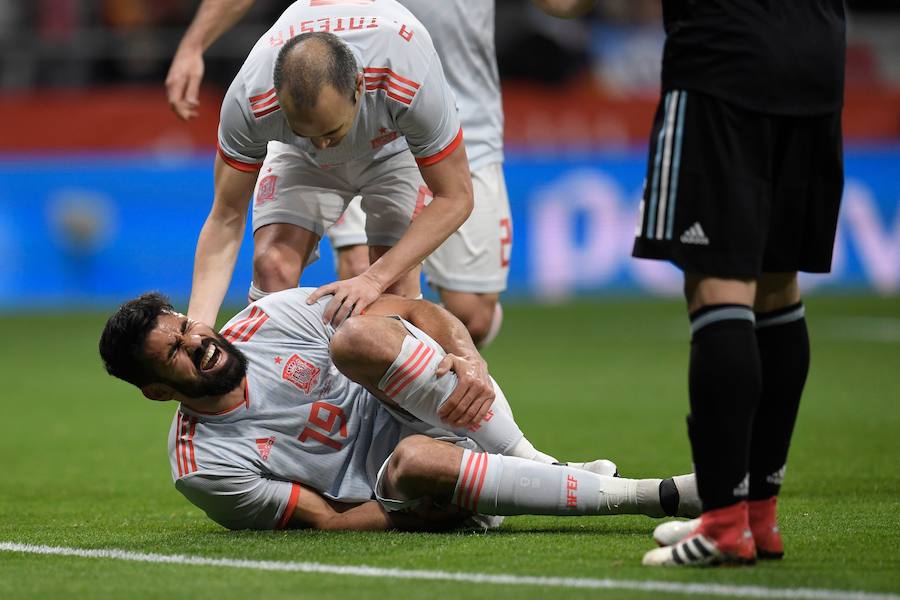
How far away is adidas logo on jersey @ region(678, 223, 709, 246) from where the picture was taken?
3.43 meters

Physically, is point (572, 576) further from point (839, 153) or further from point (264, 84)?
point (264, 84)

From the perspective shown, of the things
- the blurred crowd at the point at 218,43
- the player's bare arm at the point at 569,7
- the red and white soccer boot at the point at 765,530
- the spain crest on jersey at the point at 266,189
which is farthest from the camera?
the blurred crowd at the point at 218,43

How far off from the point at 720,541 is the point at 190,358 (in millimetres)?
1569

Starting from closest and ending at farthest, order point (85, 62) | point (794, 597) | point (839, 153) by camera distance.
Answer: point (794, 597) < point (839, 153) < point (85, 62)

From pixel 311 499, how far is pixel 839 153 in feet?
5.97

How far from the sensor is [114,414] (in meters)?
7.81

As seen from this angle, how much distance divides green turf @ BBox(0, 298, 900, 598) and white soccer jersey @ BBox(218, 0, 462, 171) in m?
1.25

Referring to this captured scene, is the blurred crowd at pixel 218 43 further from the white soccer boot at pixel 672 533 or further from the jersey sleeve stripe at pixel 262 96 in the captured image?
the white soccer boot at pixel 672 533

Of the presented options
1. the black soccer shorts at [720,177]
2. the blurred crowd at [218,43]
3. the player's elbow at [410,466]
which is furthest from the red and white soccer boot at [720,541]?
the blurred crowd at [218,43]

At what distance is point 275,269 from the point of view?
517cm

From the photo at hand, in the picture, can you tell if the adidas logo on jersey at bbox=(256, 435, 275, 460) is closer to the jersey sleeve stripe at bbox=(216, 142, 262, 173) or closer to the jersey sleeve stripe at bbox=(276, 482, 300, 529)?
the jersey sleeve stripe at bbox=(276, 482, 300, 529)

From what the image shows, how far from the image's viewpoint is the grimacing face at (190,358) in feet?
13.0

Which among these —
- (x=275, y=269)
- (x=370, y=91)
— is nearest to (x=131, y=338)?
(x=370, y=91)

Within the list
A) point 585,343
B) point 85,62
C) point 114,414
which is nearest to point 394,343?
point 114,414
